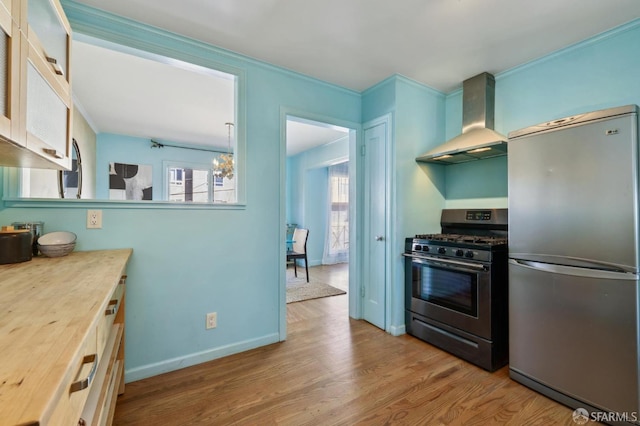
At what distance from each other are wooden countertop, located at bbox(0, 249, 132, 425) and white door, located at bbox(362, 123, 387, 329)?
87.6 inches

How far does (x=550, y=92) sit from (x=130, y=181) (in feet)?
20.9

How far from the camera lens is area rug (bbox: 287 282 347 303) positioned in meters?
3.92

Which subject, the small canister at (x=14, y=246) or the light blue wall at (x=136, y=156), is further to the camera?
the light blue wall at (x=136, y=156)

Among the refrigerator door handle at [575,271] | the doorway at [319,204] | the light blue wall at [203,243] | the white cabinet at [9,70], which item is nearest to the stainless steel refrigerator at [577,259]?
the refrigerator door handle at [575,271]

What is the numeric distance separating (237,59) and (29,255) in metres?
1.97

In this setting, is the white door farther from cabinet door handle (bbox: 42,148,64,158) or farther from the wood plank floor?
cabinet door handle (bbox: 42,148,64,158)

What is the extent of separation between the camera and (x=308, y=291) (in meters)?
4.21

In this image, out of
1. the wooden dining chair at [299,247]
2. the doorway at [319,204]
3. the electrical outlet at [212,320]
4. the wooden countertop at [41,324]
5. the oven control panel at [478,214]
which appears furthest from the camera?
the doorway at [319,204]

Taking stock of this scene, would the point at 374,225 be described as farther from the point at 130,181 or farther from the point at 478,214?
the point at 130,181

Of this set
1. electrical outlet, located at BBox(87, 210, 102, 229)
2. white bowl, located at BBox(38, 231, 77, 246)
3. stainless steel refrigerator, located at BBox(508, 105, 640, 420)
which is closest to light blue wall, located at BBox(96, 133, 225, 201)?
electrical outlet, located at BBox(87, 210, 102, 229)

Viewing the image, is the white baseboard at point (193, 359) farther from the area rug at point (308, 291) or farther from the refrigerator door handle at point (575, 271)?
the refrigerator door handle at point (575, 271)

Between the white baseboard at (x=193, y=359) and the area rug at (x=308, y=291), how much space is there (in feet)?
4.19

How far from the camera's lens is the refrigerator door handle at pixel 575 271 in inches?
60.5

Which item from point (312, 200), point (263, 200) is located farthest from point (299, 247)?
point (263, 200)
